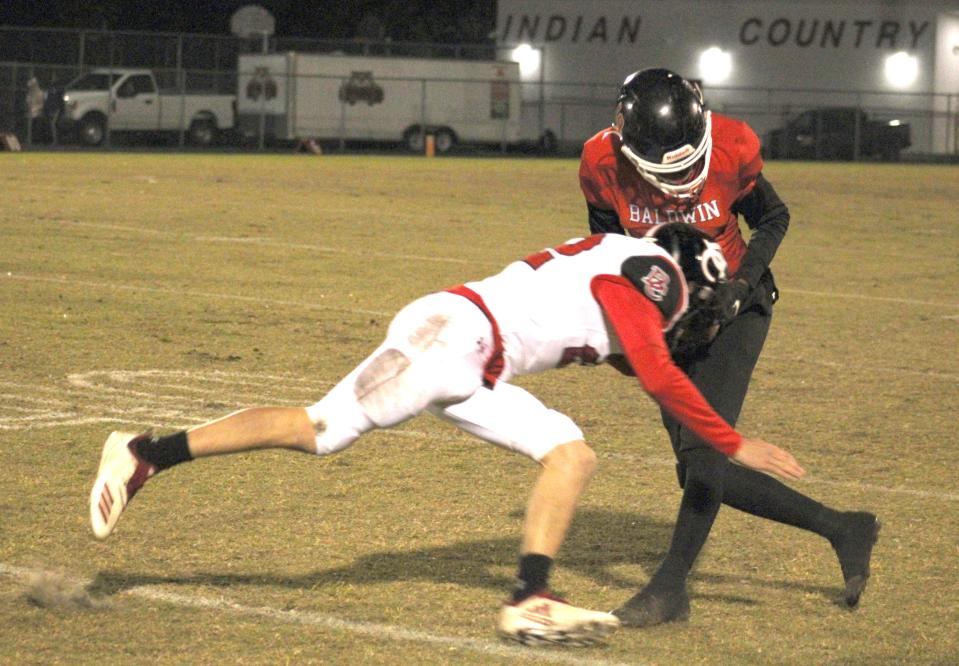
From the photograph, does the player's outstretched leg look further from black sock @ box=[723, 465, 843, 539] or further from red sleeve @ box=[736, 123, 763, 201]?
red sleeve @ box=[736, 123, 763, 201]

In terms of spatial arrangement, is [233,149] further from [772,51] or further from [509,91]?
[772,51]

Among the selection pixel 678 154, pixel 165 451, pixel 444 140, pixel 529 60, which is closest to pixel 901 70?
pixel 529 60

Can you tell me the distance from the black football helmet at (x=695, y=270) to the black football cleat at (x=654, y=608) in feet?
2.65

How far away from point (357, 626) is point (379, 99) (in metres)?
37.4

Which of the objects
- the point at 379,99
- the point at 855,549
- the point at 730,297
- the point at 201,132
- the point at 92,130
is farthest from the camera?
the point at 379,99

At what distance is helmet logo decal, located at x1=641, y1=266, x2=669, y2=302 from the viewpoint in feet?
15.4

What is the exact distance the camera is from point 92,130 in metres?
38.1

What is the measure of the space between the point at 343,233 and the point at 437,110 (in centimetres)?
2496

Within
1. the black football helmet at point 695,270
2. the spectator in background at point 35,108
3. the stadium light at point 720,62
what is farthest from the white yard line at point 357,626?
the stadium light at point 720,62

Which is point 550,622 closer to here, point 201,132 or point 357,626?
point 357,626

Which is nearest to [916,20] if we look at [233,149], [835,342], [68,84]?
[233,149]

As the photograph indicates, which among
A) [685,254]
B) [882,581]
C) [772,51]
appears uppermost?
[772,51]

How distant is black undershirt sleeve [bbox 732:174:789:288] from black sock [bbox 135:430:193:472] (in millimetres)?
1874

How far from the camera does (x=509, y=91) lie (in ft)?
142
